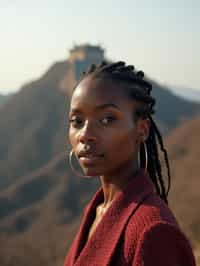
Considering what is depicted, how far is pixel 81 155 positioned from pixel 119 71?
0.36 meters

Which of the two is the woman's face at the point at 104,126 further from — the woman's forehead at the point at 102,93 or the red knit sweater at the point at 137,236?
the red knit sweater at the point at 137,236

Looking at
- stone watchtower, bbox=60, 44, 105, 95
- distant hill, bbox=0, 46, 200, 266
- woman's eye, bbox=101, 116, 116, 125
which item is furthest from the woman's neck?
stone watchtower, bbox=60, 44, 105, 95

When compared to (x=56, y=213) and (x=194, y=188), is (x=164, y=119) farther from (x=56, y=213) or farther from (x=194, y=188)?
(x=194, y=188)

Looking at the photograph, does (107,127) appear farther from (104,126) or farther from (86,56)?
(86,56)

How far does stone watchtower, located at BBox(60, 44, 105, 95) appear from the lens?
3209 inches

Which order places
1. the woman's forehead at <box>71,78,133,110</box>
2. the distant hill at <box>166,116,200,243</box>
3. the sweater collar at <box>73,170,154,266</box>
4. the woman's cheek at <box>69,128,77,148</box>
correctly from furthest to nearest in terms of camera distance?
the distant hill at <box>166,116,200,243</box> < the woman's cheek at <box>69,128,77,148</box> < the woman's forehead at <box>71,78,133,110</box> < the sweater collar at <box>73,170,154,266</box>

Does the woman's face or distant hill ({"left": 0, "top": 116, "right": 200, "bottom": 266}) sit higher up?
the woman's face

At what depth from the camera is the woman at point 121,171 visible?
5.33ft

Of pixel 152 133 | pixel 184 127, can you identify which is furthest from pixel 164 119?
pixel 152 133

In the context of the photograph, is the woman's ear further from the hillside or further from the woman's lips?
the hillside

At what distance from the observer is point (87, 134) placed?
189cm

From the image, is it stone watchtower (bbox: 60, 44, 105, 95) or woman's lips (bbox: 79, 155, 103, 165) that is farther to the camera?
stone watchtower (bbox: 60, 44, 105, 95)

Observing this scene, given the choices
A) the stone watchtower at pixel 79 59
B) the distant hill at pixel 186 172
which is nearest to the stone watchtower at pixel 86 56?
the stone watchtower at pixel 79 59

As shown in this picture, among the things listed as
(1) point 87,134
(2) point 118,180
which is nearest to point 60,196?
(2) point 118,180
